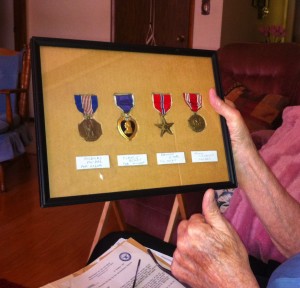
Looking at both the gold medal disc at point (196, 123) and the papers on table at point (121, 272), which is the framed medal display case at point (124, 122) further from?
the papers on table at point (121, 272)

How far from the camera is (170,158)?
776 millimetres

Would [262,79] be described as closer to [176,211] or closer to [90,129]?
[176,211]

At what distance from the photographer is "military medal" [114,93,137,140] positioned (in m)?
0.74

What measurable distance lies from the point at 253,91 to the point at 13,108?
79.0 inches

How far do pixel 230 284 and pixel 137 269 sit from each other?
31 centimetres

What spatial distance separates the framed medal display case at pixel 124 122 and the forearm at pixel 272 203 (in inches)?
1.8

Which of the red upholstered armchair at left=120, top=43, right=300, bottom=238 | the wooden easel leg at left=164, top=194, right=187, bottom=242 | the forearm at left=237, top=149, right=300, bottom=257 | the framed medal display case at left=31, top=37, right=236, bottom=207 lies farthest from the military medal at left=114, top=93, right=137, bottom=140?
the red upholstered armchair at left=120, top=43, right=300, bottom=238

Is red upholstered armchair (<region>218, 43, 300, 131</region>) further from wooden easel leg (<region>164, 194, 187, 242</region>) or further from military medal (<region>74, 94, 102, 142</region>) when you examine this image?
military medal (<region>74, 94, 102, 142</region>)

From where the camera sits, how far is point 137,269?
0.84 metres

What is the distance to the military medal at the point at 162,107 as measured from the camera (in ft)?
2.55

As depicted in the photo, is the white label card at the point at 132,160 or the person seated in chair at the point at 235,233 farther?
the white label card at the point at 132,160

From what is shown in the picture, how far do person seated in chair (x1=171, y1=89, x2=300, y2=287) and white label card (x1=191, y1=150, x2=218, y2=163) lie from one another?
50 mm

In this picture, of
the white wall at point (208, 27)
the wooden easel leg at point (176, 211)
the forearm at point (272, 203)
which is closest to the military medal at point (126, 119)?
the forearm at point (272, 203)

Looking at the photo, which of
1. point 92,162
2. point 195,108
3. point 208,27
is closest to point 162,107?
point 195,108
